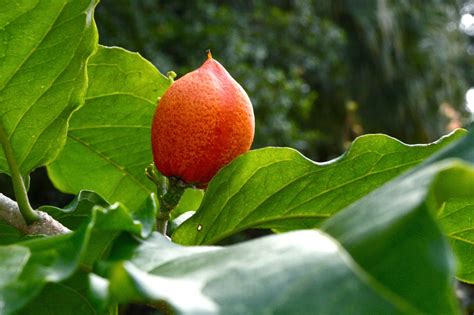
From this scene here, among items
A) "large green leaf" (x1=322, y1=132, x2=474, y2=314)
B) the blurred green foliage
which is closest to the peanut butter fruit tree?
"large green leaf" (x1=322, y1=132, x2=474, y2=314)

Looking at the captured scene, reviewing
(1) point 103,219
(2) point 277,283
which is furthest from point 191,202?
(2) point 277,283

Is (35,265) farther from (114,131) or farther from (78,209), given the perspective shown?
(114,131)

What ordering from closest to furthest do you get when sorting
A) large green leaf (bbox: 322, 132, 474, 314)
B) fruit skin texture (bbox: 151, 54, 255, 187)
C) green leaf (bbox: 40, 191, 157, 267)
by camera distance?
large green leaf (bbox: 322, 132, 474, 314)
green leaf (bbox: 40, 191, 157, 267)
fruit skin texture (bbox: 151, 54, 255, 187)

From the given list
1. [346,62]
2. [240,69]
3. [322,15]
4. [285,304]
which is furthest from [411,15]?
[285,304]

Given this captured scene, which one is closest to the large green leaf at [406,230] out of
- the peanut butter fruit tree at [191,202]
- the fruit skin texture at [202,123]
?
the peanut butter fruit tree at [191,202]

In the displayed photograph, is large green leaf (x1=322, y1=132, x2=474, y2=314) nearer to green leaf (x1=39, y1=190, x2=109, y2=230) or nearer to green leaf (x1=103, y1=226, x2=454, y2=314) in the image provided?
green leaf (x1=103, y1=226, x2=454, y2=314)

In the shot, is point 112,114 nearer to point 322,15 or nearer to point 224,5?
point 224,5

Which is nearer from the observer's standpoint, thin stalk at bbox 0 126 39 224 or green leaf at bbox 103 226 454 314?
green leaf at bbox 103 226 454 314
